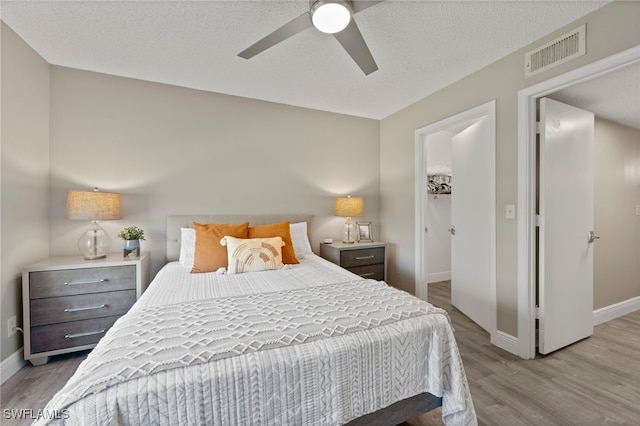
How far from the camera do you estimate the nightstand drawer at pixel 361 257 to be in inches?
123

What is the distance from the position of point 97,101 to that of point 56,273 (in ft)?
5.34

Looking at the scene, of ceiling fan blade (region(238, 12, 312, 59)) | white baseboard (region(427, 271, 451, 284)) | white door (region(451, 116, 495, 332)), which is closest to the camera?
ceiling fan blade (region(238, 12, 312, 59))

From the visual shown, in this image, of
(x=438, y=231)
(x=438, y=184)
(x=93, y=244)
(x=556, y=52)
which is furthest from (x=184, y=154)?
(x=438, y=231)

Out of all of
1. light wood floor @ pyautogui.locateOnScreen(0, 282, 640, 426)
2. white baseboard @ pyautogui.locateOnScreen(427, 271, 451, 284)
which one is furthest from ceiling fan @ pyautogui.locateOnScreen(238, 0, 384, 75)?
white baseboard @ pyautogui.locateOnScreen(427, 271, 451, 284)

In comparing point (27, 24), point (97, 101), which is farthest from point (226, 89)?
point (27, 24)

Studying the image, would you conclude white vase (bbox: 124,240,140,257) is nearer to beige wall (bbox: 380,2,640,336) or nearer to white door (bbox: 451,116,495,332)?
beige wall (bbox: 380,2,640,336)

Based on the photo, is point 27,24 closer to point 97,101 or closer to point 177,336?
point 97,101

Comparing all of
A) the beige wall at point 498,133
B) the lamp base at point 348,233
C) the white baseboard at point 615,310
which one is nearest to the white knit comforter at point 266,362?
the beige wall at point 498,133

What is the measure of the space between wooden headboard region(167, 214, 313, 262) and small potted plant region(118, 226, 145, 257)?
0.29m

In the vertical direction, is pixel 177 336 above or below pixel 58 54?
below

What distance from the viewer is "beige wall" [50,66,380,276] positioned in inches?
97.8

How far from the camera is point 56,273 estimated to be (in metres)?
2.06

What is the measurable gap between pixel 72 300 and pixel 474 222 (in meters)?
3.67

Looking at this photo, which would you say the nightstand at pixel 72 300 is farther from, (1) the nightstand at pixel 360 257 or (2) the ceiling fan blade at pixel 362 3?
(2) the ceiling fan blade at pixel 362 3
